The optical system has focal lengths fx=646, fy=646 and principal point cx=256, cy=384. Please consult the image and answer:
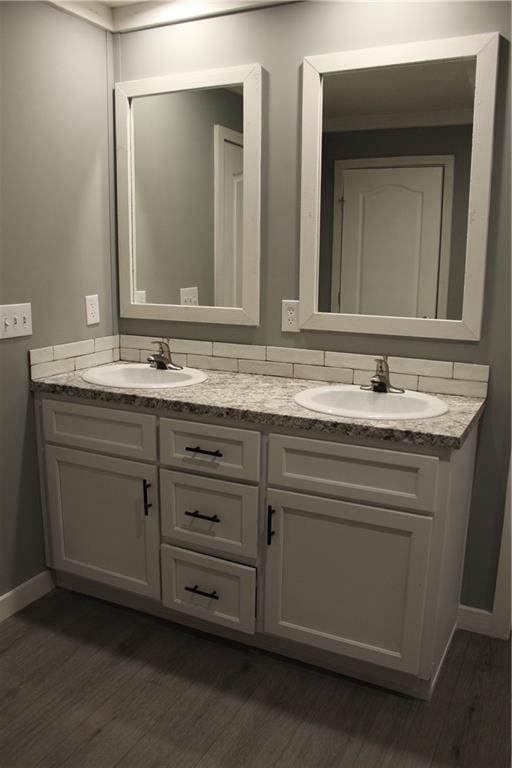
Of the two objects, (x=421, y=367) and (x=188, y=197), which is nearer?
(x=421, y=367)

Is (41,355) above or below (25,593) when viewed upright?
above

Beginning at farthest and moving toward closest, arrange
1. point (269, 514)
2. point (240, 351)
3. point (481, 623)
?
point (240, 351)
point (481, 623)
point (269, 514)

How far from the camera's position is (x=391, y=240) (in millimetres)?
2219

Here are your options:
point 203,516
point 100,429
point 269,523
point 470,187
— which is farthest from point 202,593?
point 470,187

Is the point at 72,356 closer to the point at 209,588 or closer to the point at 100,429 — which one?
the point at 100,429

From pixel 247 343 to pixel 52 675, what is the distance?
4.32 ft

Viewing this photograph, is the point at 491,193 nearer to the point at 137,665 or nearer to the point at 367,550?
the point at 367,550

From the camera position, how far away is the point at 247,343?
2.50m

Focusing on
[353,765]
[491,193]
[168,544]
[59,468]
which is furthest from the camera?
[59,468]

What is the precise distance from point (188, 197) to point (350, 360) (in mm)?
916

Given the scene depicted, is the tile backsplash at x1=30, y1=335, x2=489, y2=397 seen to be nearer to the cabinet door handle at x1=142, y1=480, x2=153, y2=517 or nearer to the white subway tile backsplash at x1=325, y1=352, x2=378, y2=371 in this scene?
the white subway tile backsplash at x1=325, y1=352, x2=378, y2=371

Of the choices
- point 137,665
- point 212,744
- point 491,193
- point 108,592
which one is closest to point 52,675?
point 137,665

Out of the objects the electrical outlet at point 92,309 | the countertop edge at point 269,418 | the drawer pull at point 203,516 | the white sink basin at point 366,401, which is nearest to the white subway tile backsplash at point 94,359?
the electrical outlet at point 92,309

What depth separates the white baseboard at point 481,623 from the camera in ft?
7.37
